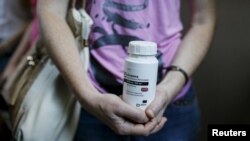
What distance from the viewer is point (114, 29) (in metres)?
0.83

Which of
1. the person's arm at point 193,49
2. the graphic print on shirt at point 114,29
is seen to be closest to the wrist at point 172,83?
the person's arm at point 193,49

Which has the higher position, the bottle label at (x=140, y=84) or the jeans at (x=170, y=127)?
the bottle label at (x=140, y=84)

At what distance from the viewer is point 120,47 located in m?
0.84

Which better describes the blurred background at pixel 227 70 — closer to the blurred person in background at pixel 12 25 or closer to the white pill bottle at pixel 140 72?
the blurred person in background at pixel 12 25

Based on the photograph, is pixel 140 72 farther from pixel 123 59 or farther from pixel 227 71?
pixel 227 71

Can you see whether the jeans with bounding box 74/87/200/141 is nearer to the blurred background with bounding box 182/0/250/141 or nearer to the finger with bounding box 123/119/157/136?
the finger with bounding box 123/119/157/136

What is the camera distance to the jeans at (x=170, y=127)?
0.84 meters

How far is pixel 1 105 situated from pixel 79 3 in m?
0.55

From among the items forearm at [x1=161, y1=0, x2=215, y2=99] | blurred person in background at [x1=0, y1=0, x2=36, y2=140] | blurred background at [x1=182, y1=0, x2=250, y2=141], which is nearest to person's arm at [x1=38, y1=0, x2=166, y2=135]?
forearm at [x1=161, y1=0, x2=215, y2=99]

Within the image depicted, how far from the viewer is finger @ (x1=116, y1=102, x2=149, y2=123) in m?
0.68

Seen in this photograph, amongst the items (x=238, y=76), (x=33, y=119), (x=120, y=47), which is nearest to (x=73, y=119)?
→ (x=33, y=119)

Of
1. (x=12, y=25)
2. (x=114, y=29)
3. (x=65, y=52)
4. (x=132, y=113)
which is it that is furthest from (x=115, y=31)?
(x=12, y=25)

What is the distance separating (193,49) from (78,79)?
31 centimetres

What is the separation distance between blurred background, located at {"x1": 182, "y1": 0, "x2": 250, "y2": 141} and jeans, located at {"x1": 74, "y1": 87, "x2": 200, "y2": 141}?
1.71ft
